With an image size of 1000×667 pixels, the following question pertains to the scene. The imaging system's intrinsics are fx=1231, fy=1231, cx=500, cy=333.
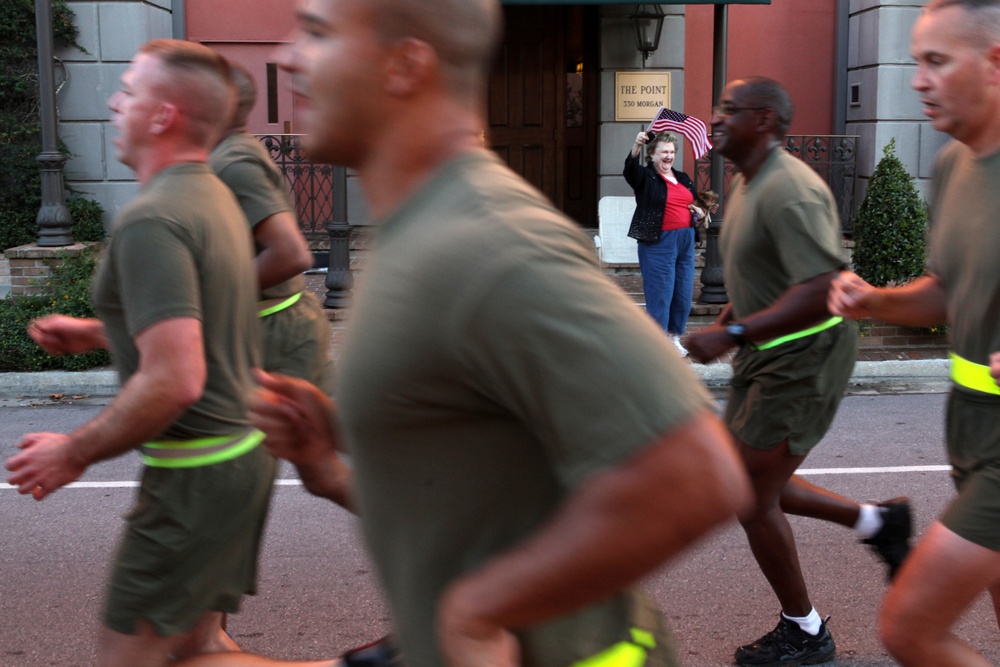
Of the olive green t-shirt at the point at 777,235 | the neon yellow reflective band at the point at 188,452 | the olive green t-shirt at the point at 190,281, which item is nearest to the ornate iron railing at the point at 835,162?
the olive green t-shirt at the point at 777,235

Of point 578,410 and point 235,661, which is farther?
point 235,661

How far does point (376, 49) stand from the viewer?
153 cm

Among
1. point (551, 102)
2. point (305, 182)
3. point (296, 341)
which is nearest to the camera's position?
point (296, 341)

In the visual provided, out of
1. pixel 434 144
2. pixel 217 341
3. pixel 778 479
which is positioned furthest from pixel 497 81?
pixel 434 144

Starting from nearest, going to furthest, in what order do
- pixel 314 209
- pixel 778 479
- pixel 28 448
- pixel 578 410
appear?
pixel 578 410, pixel 28 448, pixel 778 479, pixel 314 209

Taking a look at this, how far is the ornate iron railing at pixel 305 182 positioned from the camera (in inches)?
542

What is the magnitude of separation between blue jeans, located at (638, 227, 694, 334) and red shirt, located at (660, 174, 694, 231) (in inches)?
2.1

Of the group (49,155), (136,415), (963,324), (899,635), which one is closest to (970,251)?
(963,324)

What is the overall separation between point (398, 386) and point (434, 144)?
1.08 feet

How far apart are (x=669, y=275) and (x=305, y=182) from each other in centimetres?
539

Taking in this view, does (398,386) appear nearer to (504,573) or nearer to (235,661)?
(504,573)

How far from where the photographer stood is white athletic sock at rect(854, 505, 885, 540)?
432 cm

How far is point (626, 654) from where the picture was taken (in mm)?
1593

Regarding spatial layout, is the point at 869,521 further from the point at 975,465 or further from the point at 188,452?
the point at 188,452
